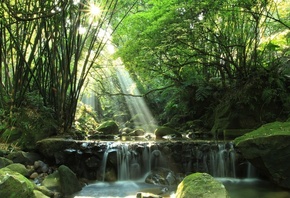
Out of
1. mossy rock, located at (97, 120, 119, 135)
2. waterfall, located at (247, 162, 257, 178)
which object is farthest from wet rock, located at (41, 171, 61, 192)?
mossy rock, located at (97, 120, 119, 135)

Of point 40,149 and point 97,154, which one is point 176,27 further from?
point 40,149

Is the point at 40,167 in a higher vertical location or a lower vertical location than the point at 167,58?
lower

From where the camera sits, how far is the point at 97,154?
20.2 ft

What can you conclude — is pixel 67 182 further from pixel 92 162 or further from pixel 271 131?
pixel 271 131

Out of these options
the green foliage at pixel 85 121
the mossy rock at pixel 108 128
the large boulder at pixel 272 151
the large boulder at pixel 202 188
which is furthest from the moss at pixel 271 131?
the green foliage at pixel 85 121

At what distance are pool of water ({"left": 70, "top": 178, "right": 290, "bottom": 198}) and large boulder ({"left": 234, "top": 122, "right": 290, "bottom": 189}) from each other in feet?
0.93

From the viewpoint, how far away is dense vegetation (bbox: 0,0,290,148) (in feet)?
22.4

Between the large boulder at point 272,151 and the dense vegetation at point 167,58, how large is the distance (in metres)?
3.00

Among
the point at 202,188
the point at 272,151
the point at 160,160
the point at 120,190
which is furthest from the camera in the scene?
the point at 160,160

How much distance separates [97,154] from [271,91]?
15.9ft

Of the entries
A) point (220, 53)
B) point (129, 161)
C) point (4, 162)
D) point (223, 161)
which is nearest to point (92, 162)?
point (129, 161)

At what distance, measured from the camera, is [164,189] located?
5.04 meters

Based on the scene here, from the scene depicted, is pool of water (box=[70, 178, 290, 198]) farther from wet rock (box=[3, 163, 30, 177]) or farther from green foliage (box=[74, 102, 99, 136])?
green foliage (box=[74, 102, 99, 136])

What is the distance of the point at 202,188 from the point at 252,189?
7.59 feet
